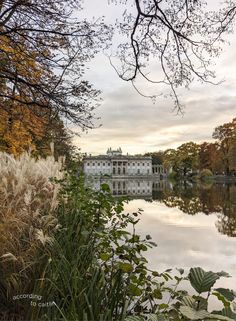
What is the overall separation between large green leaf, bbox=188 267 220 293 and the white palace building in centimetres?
13139

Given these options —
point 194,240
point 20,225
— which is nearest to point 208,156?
point 194,240

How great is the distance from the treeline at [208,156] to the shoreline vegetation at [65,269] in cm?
6544

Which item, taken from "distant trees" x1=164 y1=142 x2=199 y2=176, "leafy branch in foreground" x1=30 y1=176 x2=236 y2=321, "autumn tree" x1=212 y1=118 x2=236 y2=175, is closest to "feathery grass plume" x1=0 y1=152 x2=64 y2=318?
"leafy branch in foreground" x1=30 y1=176 x2=236 y2=321

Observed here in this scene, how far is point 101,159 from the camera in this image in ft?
447

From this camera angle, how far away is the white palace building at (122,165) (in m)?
136

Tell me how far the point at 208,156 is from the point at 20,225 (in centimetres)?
9422

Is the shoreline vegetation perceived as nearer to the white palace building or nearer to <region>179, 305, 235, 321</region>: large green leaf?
<region>179, 305, 235, 321</region>: large green leaf

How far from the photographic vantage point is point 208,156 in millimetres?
95438

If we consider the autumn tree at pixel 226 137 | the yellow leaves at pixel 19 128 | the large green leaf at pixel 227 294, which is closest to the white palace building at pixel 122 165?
the autumn tree at pixel 226 137

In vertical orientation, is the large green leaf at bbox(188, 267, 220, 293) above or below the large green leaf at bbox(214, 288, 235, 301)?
above

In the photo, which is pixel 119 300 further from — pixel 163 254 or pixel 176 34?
pixel 163 254

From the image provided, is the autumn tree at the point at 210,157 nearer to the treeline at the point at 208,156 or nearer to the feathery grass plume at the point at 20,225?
the treeline at the point at 208,156

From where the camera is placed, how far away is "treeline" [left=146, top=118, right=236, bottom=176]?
7500 centimetres

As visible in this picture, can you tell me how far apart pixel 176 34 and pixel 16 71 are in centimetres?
581
